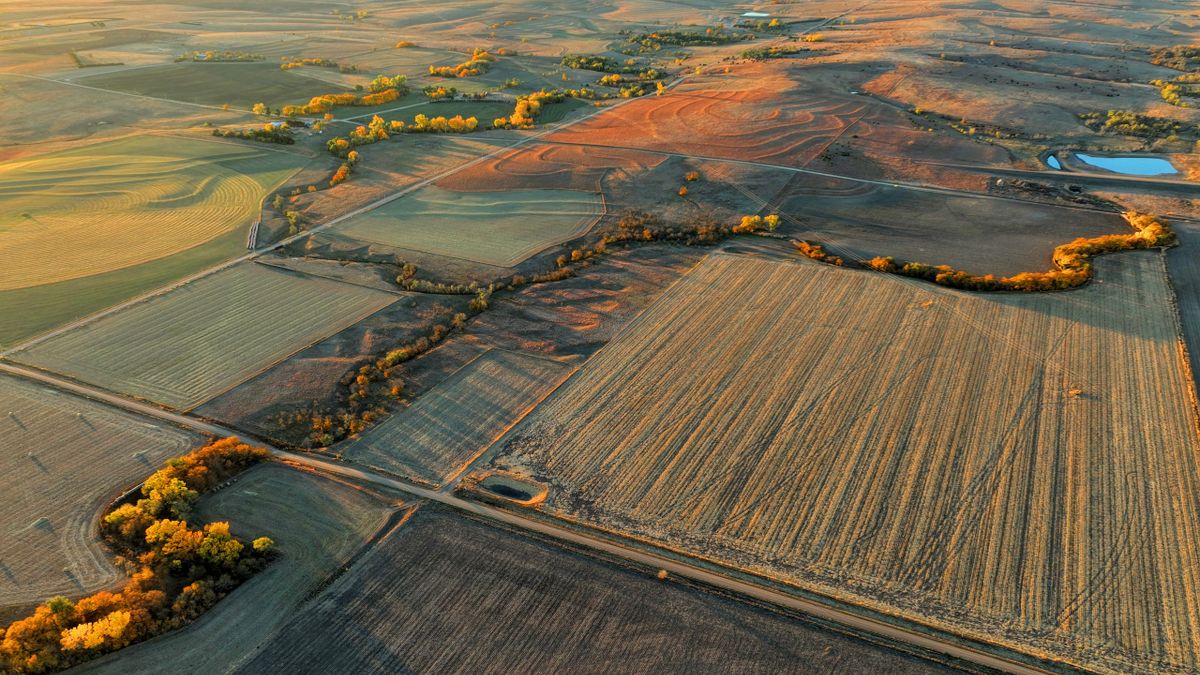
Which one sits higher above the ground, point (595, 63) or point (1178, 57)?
point (595, 63)

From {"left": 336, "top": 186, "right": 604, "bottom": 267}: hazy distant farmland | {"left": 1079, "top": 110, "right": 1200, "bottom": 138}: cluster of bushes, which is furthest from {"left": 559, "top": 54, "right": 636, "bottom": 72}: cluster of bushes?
{"left": 1079, "top": 110, "right": 1200, "bottom": 138}: cluster of bushes

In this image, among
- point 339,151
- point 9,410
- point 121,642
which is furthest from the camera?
point 339,151

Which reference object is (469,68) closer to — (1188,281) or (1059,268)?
(1059,268)

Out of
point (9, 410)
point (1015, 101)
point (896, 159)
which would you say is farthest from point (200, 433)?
point (1015, 101)

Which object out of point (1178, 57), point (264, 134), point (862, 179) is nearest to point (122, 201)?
point (264, 134)

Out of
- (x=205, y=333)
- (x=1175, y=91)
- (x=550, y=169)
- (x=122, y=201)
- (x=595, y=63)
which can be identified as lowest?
(x=205, y=333)

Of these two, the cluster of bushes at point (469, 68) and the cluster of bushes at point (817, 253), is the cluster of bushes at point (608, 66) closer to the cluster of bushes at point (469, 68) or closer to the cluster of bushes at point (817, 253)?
the cluster of bushes at point (469, 68)

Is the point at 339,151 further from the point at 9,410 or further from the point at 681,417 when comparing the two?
the point at 681,417
